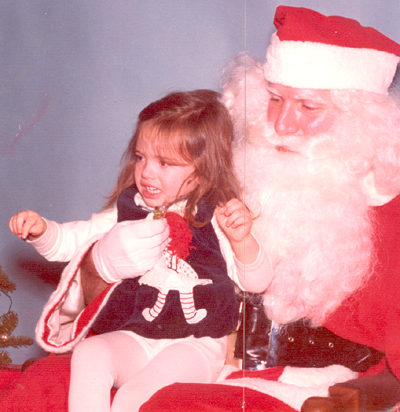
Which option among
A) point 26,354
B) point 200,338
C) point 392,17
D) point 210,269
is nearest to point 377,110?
point 392,17

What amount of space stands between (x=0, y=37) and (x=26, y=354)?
113 cm

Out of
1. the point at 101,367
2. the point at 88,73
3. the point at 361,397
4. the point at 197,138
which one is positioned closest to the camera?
the point at 361,397

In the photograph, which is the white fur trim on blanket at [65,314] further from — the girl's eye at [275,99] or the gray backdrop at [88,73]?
the girl's eye at [275,99]

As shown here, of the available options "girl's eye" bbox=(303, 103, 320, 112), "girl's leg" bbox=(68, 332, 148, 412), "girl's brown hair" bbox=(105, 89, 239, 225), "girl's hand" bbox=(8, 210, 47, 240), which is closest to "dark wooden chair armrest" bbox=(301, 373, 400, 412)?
"girl's leg" bbox=(68, 332, 148, 412)

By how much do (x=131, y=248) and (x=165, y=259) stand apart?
0.11m

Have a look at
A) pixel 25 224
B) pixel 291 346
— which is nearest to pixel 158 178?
pixel 25 224

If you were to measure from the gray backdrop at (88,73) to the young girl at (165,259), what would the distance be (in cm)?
22

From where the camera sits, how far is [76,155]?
182cm

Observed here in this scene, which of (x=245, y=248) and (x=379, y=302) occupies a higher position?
(x=245, y=248)

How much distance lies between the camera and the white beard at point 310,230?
1435mm

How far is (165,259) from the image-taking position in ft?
4.83

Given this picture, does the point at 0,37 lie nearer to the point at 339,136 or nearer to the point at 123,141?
the point at 123,141

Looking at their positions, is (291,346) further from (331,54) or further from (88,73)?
(88,73)

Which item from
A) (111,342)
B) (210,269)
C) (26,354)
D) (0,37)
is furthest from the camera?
(26,354)
